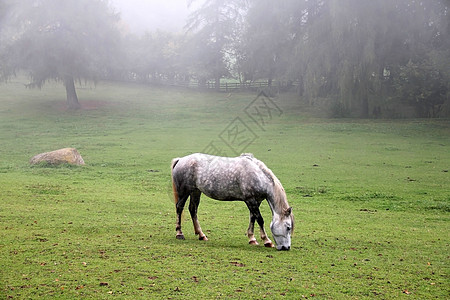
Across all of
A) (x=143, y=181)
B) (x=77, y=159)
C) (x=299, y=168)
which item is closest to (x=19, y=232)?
(x=143, y=181)

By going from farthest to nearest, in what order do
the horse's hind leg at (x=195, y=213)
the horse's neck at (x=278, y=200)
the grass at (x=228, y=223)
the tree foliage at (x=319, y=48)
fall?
the tree foliage at (x=319, y=48), the horse's hind leg at (x=195, y=213), the horse's neck at (x=278, y=200), the grass at (x=228, y=223)

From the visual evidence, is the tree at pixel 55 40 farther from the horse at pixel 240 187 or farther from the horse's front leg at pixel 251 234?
the horse's front leg at pixel 251 234

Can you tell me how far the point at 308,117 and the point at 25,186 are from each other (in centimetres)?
2134

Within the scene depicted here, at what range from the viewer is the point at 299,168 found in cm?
1605

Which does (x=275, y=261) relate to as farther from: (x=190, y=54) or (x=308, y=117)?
(x=190, y=54)

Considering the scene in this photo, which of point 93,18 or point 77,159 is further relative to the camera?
point 93,18

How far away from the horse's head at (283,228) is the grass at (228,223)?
0.17 meters

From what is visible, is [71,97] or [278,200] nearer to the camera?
[278,200]

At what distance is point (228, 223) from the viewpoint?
902 cm

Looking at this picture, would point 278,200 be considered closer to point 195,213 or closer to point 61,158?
point 195,213

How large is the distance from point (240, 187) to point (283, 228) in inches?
36.7

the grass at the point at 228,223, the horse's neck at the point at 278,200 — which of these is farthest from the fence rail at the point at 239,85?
the horse's neck at the point at 278,200

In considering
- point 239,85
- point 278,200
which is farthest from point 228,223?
point 239,85

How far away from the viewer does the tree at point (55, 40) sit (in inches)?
1276
